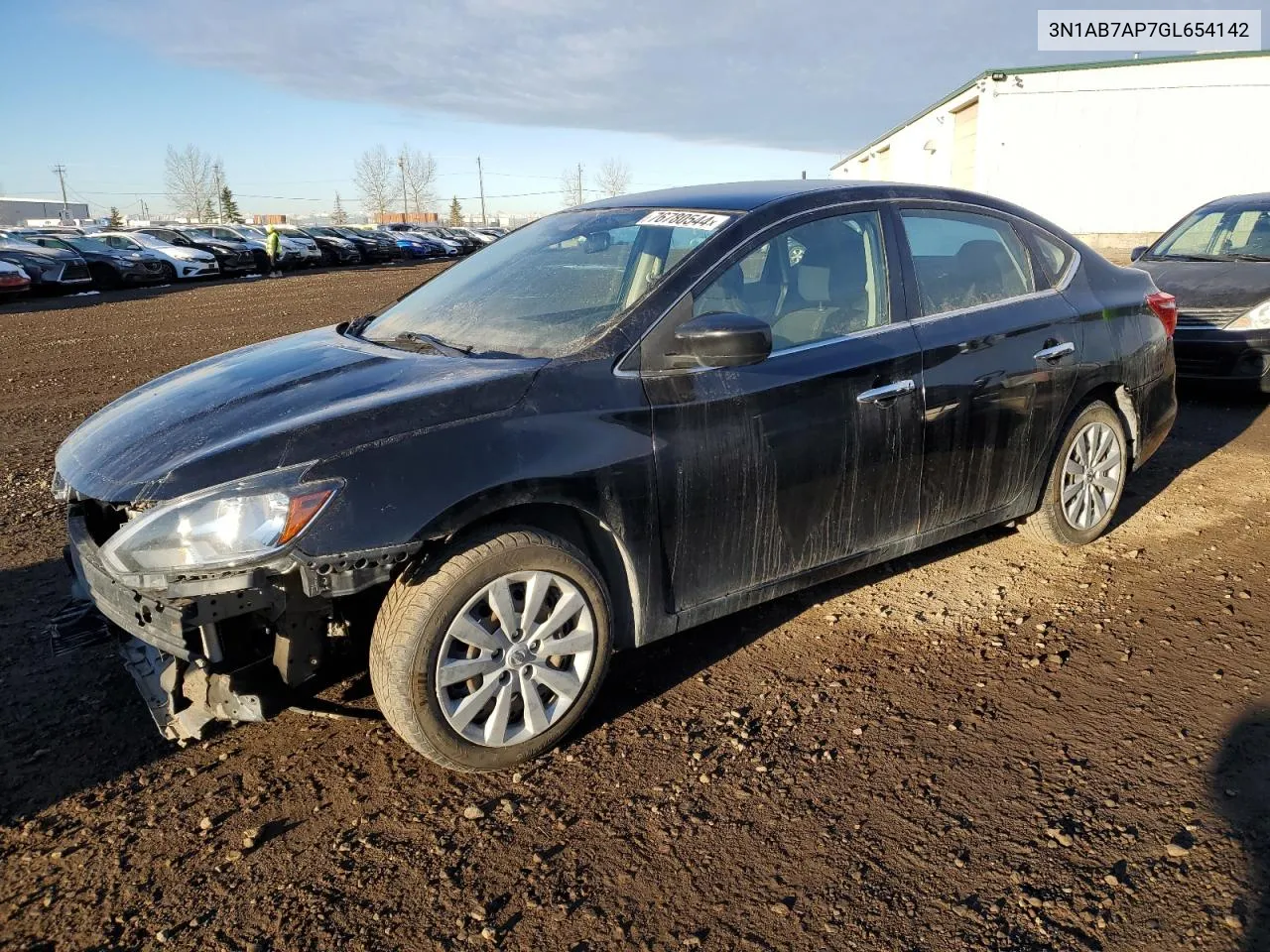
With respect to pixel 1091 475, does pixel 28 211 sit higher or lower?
higher

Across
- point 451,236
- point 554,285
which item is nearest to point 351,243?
point 451,236

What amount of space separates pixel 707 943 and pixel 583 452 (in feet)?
4.53

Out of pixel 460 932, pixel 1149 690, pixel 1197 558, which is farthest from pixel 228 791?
pixel 1197 558

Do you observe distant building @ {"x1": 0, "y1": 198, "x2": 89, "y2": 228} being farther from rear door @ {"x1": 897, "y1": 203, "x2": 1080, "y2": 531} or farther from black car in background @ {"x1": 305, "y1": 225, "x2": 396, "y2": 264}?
rear door @ {"x1": 897, "y1": 203, "x2": 1080, "y2": 531}

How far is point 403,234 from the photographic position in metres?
44.9

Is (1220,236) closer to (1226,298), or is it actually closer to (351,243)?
(1226,298)

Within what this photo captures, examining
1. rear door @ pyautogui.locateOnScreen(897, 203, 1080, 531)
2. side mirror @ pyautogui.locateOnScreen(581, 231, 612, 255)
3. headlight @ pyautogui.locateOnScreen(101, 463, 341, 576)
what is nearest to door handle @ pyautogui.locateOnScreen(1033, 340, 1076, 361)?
rear door @ pyautogui.locateOnScreen(897, 203, 1080, 531)

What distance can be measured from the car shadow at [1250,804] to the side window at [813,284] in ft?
6.07

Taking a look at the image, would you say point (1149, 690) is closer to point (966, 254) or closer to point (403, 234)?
point (966, 254)

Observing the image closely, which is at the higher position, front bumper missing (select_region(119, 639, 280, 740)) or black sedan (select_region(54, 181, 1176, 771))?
black sedan (select_region(54, 181, 1176, 771))

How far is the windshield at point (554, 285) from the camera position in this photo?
10.8 ft

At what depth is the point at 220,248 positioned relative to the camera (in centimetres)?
2861

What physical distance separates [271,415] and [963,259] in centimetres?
288

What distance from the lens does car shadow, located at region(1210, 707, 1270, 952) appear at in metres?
2.27
